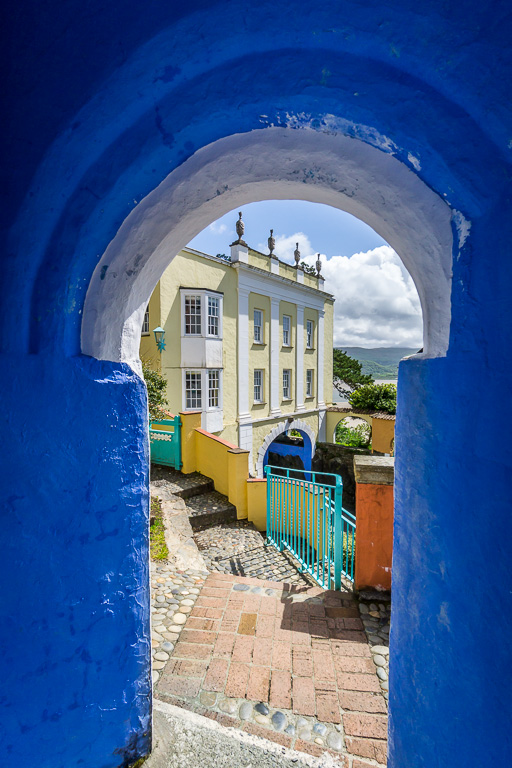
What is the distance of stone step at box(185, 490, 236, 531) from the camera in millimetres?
7520

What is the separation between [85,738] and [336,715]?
1.55 metres

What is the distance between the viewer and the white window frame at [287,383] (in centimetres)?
1969

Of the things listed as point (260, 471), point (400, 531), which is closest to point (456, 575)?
point (400, 531)

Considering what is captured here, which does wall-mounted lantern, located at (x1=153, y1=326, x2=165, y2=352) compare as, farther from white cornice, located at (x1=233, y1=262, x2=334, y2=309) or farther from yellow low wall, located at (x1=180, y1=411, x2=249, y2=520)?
yellow low wall, located at (x1=180, y1=411, x2=249, y2=520)

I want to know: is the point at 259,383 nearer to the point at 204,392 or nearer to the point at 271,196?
the point at 204,392

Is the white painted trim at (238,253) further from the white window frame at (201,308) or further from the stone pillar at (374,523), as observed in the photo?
the stone pillar at (374,523)

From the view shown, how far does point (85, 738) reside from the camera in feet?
6.06

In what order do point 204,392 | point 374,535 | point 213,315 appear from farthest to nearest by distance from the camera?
point 213,315, point 204,392, point 374,535

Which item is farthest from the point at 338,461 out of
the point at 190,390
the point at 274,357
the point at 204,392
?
the point at 190,390

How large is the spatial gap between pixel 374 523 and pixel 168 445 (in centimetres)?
694

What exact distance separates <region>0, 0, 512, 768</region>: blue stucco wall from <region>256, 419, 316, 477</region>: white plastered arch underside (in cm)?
1574

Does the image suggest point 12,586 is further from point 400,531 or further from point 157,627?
point 157,627

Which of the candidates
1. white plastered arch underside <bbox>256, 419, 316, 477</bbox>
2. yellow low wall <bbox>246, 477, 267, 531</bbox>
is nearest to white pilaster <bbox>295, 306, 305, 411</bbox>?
white plastered arch underside <bbox>256, 419, 316, 477</bbox>

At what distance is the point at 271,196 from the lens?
2.04 meters
